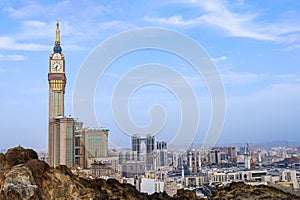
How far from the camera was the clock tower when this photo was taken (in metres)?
22.2

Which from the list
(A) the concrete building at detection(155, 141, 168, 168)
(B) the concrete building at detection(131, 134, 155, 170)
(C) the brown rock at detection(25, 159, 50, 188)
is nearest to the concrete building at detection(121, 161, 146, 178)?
(B) the concrete building at detection(131, 134, 155, 170)

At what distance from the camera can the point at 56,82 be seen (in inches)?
880

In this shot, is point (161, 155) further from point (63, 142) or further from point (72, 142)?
point (63, 142)

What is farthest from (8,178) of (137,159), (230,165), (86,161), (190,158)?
(230,165)

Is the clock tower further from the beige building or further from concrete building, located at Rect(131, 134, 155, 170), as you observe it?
concrete building, located at Rect(131, 134, 155, 170)

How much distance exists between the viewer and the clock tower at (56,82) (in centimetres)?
2223

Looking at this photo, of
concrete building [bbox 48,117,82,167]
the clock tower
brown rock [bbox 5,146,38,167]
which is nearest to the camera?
brown rock [bbox 5,146,38,167]

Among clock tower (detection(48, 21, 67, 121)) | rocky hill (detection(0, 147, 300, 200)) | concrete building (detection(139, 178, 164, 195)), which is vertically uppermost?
clock tower (detection(48, 21, 67, 121))

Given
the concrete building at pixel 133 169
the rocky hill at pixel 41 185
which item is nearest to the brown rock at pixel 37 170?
the rocky hill at pixel 41 185

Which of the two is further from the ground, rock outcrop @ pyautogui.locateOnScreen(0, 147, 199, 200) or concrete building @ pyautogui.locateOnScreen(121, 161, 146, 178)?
A: rock outcrop @ pyautogui.locateOnScreen(0, 147, 199, 200)

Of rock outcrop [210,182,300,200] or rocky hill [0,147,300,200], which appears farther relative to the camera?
rock outcrop [210,182,300,200]

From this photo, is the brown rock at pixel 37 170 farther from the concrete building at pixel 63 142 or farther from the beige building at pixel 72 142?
the concrete building at pixel 63 142

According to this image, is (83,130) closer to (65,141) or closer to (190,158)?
(65,141)

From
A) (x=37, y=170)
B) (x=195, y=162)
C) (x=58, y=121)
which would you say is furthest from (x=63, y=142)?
(x=37, y=170)
